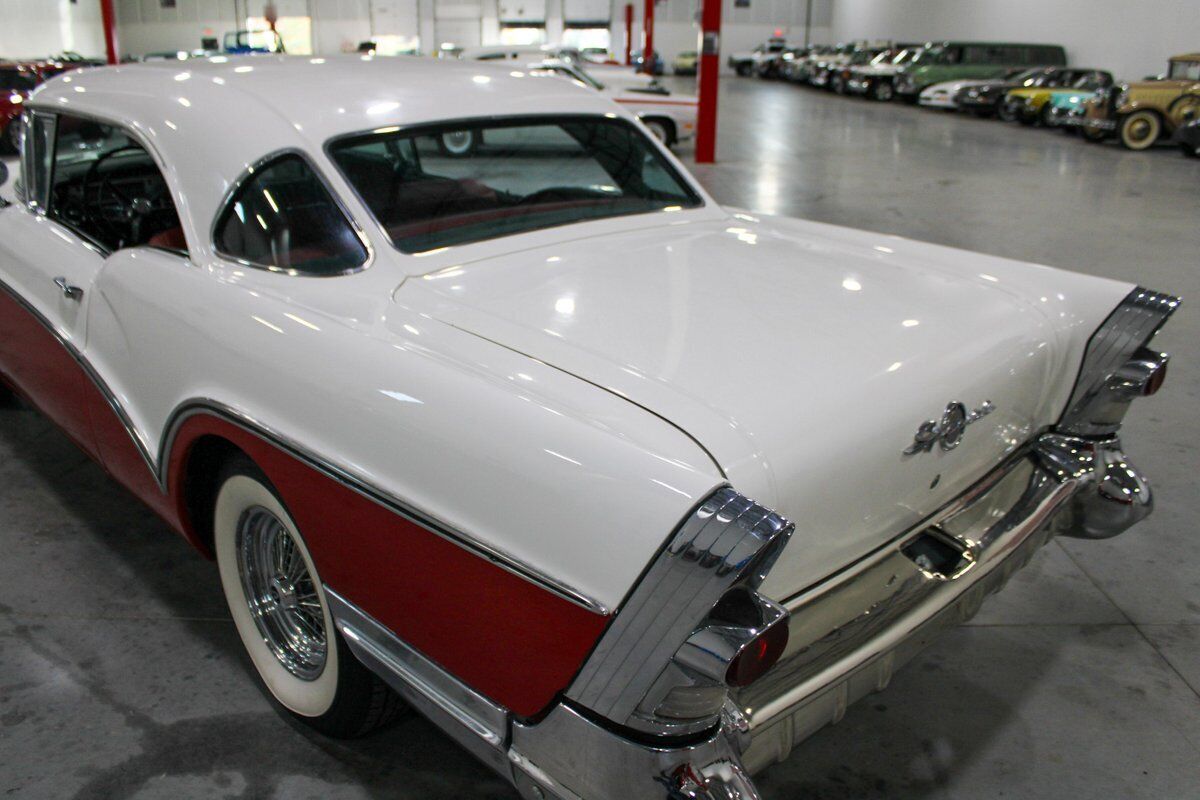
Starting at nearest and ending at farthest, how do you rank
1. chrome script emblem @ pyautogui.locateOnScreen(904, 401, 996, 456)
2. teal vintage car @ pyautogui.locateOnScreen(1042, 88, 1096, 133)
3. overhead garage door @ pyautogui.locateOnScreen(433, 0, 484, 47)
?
chrome script emblem @ pyautogui.locateOnScreen(904, 401, 996, 456) → teal vintage car @ pyautogui.locateOnScreen(1042, 88, 1096, 133) → overhead garage door @ pyautogui.locateOnScreen(433, 0, 484, 47)

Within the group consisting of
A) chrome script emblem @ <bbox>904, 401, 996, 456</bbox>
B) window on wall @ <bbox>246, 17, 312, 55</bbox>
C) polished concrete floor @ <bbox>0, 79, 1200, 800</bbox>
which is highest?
window on wall @ <bbox>246, 17, 312, 55</bbox>

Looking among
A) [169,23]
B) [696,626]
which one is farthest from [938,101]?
[169,23]

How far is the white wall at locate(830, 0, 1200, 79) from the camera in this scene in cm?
1711

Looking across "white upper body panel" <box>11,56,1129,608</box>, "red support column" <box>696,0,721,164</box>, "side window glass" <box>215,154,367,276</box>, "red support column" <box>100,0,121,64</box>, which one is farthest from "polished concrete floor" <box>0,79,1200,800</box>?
"red support column" <box>100,0,121,64</box>

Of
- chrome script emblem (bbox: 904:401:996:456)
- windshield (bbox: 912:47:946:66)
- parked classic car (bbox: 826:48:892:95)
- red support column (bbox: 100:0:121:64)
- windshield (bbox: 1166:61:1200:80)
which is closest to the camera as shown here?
chrome script emblem (bbox: 904:401:996:456)

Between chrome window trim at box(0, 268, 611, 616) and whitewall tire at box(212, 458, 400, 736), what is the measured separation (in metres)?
0.14

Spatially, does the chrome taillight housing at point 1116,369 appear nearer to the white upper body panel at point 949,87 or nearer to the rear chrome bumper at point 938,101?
the white upper body panel at point 949,87

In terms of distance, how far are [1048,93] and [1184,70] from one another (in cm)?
292

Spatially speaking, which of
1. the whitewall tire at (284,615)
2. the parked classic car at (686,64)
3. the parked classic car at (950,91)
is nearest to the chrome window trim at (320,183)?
the whitewall tire at (284,615)

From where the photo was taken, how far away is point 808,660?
1.57 metres

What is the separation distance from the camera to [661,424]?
1396mm

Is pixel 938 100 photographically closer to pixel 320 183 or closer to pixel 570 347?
pixel 320 183

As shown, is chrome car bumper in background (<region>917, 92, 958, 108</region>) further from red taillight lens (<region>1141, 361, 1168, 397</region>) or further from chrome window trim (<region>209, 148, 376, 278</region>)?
chrome window trim (<region>209, 148, 376, 278</region>)

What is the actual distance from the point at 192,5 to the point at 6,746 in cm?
3647
